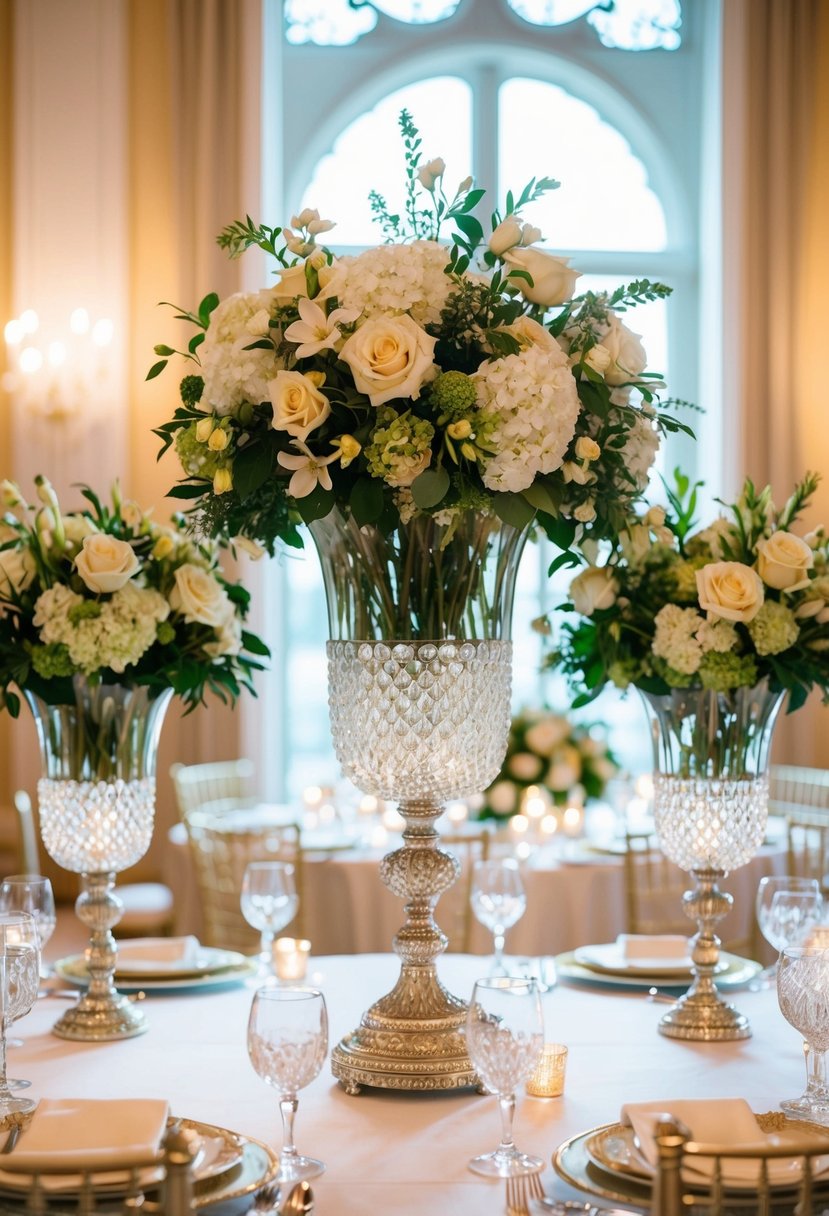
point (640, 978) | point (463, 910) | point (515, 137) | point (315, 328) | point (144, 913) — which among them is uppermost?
point (515, 137)

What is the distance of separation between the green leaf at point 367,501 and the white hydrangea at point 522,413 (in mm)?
131

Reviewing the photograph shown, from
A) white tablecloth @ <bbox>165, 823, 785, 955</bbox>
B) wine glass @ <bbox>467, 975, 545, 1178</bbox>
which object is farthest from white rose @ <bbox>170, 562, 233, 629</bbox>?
white tablecloth @ <bbox>165, 823, 785, 955</bbox>

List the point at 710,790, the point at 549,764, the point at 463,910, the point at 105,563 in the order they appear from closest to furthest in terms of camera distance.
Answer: the point at 105,563 → the point at 710,790 → the point at 463,910 → the point at 549,764

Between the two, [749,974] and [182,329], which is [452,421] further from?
[182,329]

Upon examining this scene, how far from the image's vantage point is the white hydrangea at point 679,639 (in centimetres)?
207

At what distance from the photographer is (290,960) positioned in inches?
93.4

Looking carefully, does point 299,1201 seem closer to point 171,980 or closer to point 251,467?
point 251,467

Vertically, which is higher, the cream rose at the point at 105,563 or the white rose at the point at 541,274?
the white rose at the point at 541,274

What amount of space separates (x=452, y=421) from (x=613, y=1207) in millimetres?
894

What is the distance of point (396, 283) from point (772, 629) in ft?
2.52

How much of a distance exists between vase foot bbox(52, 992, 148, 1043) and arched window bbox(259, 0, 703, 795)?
496 cm

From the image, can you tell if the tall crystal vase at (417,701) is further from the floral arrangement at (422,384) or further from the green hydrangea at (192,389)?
the green hydrangea at (192,389)

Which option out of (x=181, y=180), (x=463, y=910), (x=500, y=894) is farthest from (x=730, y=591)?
(x=181, y=180)

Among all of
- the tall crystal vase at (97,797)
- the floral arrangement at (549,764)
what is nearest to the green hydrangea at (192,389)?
the tall crystal vase at (97,797)
